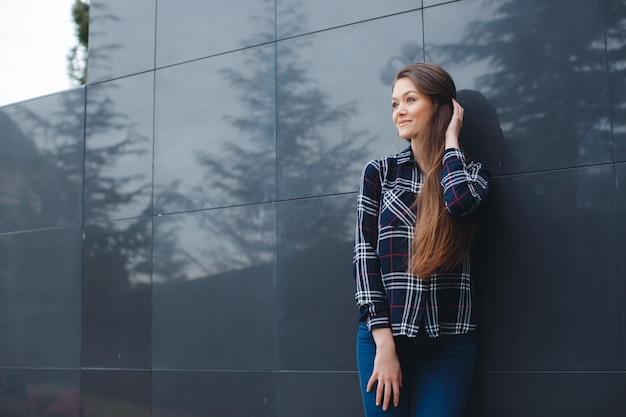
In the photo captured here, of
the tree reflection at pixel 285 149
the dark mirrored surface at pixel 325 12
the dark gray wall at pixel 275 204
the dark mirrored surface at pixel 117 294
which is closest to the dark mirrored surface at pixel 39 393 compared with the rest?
the dark gray wall at pixel 275 204

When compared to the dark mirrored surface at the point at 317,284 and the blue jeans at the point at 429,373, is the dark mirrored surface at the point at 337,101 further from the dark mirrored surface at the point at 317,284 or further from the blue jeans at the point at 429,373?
the blue jeans at the point at 429,373

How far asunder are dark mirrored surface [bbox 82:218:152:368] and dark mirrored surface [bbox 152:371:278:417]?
248 mm

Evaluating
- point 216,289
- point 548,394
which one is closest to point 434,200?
point 548,394

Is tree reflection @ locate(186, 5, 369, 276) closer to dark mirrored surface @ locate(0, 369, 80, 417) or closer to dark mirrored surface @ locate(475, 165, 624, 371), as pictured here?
dark mirrored surface @ locate(475, 165, 624, 371)

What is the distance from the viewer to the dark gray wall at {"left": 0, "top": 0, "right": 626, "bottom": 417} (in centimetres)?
352

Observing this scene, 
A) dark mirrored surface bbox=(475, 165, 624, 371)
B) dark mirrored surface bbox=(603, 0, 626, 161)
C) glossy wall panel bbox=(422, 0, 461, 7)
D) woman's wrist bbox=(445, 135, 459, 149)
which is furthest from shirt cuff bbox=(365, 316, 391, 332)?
glossy wall panel bbox=(422, 0, 461, 7)

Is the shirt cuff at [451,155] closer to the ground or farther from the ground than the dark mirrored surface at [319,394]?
farther from the ground

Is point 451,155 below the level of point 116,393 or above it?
above

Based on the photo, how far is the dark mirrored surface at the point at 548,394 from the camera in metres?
3.37

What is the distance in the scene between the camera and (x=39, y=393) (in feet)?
18.0

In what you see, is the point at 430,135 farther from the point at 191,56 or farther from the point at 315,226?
the point at 191,56

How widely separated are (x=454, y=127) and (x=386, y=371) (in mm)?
1137

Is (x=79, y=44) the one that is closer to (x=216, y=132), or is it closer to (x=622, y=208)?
(x=216, y=132)

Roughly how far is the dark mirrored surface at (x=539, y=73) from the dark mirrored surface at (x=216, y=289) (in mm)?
1437
